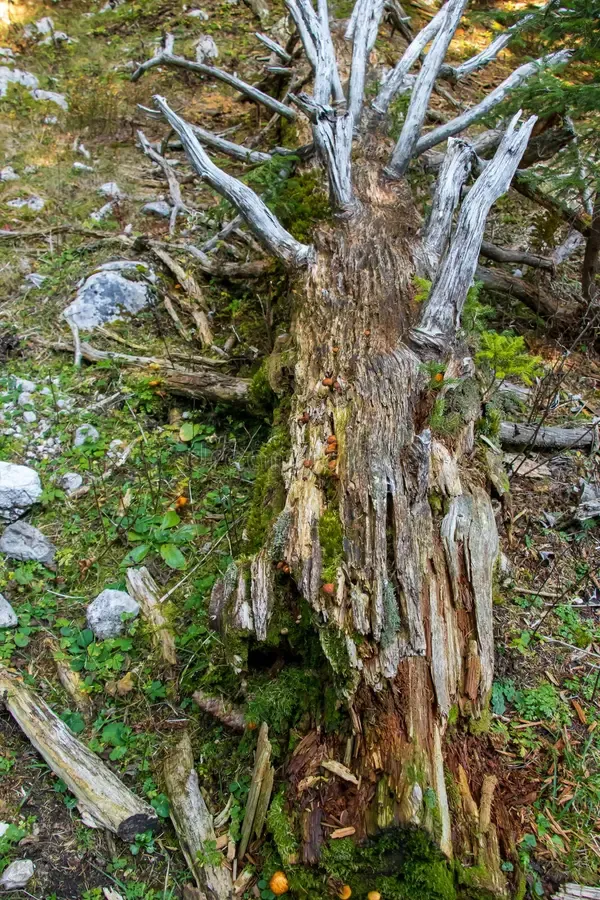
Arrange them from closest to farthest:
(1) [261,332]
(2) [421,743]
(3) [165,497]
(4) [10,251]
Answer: (2) [421,743], (3) [165,497], (1) [261,332], (4) [10,251]

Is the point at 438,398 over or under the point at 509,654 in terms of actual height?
over

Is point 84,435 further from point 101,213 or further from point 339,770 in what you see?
point 101,213

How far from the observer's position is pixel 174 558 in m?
3.40

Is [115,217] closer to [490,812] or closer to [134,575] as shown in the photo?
[134,575]

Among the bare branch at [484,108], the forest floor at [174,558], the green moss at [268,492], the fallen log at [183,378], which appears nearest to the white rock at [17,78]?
the forest floor at [174,558]

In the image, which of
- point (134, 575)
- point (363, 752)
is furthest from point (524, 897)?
point (134, 575)

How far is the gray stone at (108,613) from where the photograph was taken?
3.11m

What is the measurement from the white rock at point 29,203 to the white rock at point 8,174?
1.51 ft

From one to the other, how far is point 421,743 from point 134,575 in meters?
1.81

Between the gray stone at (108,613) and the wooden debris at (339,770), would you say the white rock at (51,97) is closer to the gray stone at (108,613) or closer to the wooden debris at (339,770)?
the gray stone at (108,613)

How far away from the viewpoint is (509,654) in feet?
9.76

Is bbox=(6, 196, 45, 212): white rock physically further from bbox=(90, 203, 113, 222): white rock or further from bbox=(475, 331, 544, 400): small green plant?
bbox=(475, 331, 544, 400): small green plant

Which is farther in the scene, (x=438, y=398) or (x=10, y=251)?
(x=10, y=251)

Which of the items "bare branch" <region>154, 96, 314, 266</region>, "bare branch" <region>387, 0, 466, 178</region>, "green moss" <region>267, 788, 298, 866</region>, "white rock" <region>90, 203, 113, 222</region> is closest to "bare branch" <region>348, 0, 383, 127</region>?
"bare branch" <region>387, 0, 466, 178</region>
